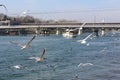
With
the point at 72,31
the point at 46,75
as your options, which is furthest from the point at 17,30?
the point at 46,75

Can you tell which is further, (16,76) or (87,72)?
(87,72)

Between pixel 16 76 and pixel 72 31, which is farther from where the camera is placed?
pixel 72 31

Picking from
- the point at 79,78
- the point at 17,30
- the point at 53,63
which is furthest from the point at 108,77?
the point at 17,30

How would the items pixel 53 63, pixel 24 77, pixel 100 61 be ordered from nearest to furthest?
pixel 24 77
pixel 53 63
pixel 100 61

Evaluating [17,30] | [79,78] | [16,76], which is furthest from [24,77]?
[17,30]

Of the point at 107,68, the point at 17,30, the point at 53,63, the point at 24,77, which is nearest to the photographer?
the point at 24,77

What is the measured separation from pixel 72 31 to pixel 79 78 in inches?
4771

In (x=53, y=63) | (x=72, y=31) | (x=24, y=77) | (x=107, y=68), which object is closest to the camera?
(x=24, y=77)

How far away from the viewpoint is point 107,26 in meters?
161

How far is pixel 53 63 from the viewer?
154 ft

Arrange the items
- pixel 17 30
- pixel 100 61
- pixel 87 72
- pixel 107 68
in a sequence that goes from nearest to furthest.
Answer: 1. pixel 87 72
2. pixel 107 68
3. pixel 100 61
4. pixel 17 30

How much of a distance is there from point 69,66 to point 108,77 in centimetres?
873

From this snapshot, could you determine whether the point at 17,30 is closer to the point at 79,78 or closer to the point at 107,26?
the point at 107,26

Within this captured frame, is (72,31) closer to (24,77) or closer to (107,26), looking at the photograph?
(107,26)
